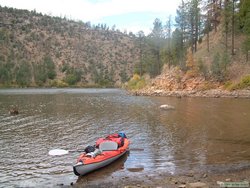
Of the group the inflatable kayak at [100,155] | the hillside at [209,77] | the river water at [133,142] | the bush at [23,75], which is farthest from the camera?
the bush at [23,75]

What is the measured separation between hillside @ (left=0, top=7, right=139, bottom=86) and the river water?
353ft

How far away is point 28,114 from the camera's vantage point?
138 feet

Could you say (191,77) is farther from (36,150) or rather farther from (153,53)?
(36,150)

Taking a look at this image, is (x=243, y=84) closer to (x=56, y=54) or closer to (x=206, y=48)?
(x=206, y=48)

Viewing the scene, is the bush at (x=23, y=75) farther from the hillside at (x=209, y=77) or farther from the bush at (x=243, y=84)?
the bush at (x=243, y=84)

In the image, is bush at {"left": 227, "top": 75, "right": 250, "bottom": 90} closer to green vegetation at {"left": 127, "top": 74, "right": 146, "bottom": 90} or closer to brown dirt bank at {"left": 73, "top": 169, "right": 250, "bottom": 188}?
green vegetation at {"left": 127, "top": 74, "right": 146, "bottom": 90}

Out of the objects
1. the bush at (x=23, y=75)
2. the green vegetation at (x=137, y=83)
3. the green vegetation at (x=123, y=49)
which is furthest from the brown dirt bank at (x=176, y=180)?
the bush at (x=23, y=75)

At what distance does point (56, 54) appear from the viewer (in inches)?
6609

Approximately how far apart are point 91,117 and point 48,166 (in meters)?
20.5

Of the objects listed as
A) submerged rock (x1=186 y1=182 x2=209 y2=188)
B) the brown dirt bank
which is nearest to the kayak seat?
the brown dirt bank

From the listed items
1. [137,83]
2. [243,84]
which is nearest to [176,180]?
[243,84]

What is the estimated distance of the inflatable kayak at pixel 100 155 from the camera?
651 inches

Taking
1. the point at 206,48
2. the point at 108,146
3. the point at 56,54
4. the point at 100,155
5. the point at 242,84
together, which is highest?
the point at 56,54

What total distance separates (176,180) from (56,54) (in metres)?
159
